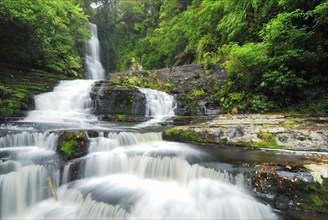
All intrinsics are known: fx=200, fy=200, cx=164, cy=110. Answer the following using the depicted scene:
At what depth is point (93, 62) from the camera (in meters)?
18.7

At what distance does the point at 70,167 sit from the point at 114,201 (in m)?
1.31

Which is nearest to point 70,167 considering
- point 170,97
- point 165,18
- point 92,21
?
point 170,97

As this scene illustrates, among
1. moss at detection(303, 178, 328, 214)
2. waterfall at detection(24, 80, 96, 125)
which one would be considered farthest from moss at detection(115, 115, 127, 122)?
moss at detection(303, 178, 328, 214)

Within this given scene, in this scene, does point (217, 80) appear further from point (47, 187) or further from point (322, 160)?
point (47, 187)

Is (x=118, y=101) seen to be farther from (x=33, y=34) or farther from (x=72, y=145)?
(x=72, y=145)

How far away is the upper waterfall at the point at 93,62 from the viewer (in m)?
17.4

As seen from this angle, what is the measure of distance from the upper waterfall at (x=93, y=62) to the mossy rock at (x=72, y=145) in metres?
12.9

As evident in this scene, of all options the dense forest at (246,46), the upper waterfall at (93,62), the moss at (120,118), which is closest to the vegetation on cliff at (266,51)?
the dense forest at (246,46)

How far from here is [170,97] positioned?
1046cm

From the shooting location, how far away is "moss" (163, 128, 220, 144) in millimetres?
5606

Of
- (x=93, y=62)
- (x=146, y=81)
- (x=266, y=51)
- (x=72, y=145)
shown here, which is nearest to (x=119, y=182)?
(x=72, y=145)

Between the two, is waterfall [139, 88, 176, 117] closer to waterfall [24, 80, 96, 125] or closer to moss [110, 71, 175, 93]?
moss [110, 71, 175, 93]

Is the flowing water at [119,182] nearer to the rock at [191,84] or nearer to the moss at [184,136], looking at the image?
the moss at [184,136]

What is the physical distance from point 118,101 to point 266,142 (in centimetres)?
657
